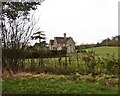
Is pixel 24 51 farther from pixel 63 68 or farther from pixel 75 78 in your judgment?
pixel 75 78

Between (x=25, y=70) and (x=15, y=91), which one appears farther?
(x=25, y=70)

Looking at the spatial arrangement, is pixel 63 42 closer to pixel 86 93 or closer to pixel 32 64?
pixel 32 64

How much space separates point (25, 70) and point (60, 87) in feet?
26.7

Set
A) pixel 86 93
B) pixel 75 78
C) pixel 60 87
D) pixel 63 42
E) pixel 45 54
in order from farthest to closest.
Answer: pixel 63 42
pixel 45 54
pixel 75 78
pixel 60 87
pixel 86 93

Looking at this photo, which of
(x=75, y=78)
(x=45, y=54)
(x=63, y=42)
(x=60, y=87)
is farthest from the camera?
(x=63, y=42)

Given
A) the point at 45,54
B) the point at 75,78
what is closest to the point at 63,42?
the point at 45,54

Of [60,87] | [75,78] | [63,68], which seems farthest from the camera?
[63,68]

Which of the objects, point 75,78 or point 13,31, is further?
point 13,31

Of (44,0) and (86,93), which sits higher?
(44,0)

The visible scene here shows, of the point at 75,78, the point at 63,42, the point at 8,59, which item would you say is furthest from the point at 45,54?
the point at 63,42

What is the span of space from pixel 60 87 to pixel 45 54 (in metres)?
10.3

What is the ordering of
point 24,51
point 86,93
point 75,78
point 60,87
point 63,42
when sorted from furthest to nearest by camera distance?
point 63,42, point 24,51, point 75,78, point 60,87, point 86,93

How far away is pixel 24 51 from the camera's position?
64.6 ft

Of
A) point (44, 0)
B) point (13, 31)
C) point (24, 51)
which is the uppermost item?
point (44, 0)
